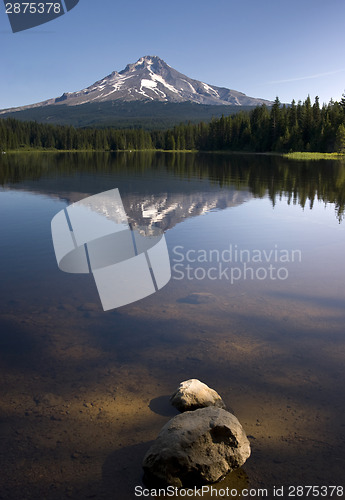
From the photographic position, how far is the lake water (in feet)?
17.1

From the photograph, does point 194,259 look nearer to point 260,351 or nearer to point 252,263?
point 252,263

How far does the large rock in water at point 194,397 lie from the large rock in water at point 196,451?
0.83m

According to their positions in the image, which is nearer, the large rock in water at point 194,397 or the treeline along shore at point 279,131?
the large rock in water at point 194,397

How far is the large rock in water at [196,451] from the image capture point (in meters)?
4.84

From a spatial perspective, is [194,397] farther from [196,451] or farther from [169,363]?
[169,363]

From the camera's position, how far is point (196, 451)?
4871mm

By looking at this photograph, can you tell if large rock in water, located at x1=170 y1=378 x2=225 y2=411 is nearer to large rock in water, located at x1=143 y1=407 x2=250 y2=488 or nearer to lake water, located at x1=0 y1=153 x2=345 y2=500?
lake water, located at x1=0 y1=153 x2=345 y2=500

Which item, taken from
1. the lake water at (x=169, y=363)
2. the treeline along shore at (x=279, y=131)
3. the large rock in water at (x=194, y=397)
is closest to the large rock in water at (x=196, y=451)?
the lake water at (x=169, y=363)

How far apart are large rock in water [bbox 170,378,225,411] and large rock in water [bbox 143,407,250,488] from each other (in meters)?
0.83

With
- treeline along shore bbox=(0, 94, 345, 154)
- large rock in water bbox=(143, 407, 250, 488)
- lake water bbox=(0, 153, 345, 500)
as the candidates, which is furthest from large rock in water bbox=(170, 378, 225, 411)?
treeline along shore bbox=(0, 94, 345, 154)

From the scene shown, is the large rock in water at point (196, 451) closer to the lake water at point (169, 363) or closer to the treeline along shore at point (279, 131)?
the lake water at point (169, 363)

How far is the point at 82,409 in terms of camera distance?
6.29m

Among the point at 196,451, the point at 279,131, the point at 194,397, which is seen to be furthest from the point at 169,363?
the point at 279,131

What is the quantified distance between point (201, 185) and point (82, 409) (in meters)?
34.4
